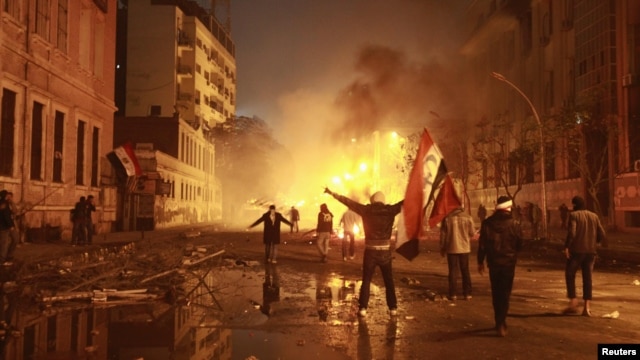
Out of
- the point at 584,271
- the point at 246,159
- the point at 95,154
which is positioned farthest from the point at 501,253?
the point at 246,159

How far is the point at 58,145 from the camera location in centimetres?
2350

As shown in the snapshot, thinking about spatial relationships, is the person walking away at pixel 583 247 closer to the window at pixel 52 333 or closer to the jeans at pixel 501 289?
the jeans at pixel 501 289

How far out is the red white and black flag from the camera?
9.16m

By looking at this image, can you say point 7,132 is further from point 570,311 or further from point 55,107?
point 570,311

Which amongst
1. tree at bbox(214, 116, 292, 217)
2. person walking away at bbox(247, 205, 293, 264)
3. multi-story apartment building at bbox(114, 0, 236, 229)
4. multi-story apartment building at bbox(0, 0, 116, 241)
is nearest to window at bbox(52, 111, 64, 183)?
multi-story apartment building at bbox(0, 0, 116, 241)

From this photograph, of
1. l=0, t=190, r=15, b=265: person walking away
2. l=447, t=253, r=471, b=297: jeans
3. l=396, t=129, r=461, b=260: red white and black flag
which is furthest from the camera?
l=0, t=190, r=15, b=265: person walking away

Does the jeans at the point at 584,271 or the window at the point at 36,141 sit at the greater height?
the window at the point at 36,141

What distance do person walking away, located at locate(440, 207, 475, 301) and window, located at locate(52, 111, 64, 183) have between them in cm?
1810

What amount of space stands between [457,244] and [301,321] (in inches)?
136

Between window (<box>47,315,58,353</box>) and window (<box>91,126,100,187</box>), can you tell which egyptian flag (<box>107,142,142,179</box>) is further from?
window (<box>47,315,58,353</box>)

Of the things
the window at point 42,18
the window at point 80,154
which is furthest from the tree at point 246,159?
the window at point 42,18

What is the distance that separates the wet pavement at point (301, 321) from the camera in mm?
6406

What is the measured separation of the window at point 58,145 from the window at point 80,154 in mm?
2061

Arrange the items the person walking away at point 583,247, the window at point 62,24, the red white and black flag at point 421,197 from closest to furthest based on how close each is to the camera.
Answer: the person walking away at point 583,247 → the red white and black flag at point 421,197 → the window at point 62,24
